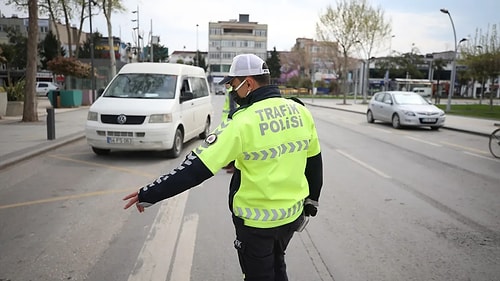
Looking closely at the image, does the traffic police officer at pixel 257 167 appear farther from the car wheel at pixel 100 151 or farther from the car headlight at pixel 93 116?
the car wheel at pixel 100 151

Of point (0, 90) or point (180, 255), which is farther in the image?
point (0, 90)

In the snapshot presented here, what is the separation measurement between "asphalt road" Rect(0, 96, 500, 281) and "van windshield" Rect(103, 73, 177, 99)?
1.72 meters

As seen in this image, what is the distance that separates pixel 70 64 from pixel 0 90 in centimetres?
1039

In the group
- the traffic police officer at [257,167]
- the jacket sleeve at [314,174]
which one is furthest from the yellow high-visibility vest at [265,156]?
the jacket sleeve at [314,174]

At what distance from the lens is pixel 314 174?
2.59 metres

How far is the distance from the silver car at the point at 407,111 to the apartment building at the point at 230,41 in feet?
294

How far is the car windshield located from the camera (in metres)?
16.9

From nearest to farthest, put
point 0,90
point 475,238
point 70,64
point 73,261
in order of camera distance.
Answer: point 73,261 < point 475,238 < point 0,90 < point 70,64

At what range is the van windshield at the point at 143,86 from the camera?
9.26m

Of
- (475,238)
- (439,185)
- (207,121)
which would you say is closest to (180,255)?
(475,238)

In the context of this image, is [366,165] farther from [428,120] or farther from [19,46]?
[19,46]

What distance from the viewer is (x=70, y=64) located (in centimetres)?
2834

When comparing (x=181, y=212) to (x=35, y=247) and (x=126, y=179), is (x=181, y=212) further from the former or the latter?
(x=126, y=179)

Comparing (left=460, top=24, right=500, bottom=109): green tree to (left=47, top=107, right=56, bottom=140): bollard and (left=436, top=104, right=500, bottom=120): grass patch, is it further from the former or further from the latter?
(left=47, top=107, right=56, bottom=140): bollard
